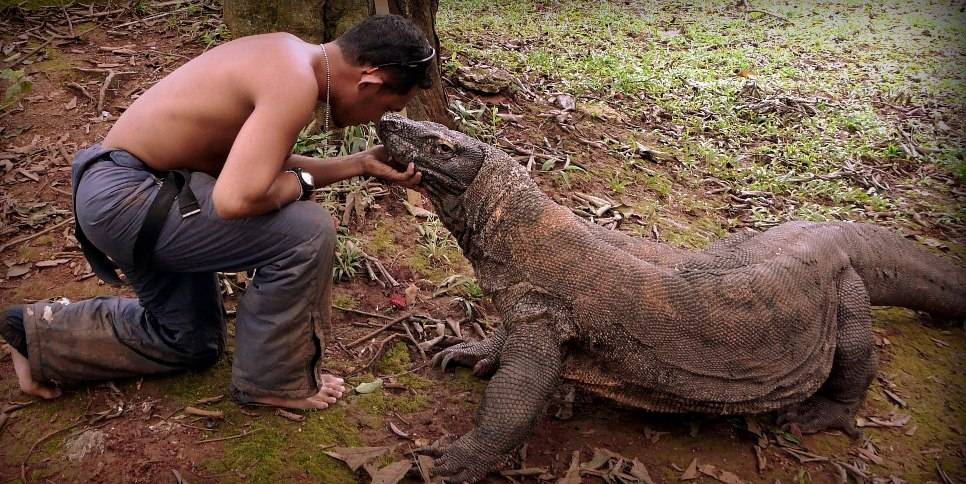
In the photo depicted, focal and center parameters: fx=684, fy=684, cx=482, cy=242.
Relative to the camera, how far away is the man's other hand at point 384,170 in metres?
3.48

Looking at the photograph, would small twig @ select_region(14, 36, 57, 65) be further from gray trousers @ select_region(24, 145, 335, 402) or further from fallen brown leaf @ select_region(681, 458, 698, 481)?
fallen brown leaf @ select_region(681, 458, 698, 481)

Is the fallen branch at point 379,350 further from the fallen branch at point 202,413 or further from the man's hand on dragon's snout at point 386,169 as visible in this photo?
the man's hand on dragon's snout at point 386,169

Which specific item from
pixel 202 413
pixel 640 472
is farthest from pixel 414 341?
pixel 640 472

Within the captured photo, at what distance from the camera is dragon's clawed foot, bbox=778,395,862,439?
409 centimetres

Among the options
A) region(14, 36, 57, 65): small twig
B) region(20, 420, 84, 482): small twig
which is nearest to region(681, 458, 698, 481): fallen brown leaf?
region(20, 420, 84, 482): small twig

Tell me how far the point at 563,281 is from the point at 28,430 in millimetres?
2646

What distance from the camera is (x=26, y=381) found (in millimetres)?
3311

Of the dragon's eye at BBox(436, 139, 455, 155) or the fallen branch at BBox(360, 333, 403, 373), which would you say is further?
the fallen branch at BBox(360, 333, 403, 373)

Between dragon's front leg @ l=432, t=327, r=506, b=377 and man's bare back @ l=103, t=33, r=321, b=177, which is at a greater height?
man's bare back @ l=103, t=33, r=321, b=177

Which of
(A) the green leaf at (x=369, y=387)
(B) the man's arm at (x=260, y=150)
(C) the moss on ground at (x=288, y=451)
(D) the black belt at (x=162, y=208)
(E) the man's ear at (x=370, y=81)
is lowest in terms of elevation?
(A) the green leaf at (x=369, y=387)

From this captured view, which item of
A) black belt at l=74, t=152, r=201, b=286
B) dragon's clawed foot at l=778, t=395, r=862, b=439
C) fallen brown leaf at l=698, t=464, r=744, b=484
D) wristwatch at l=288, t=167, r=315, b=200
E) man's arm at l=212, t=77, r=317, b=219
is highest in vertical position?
man's arm at l=212, t=77, r=317, b=219

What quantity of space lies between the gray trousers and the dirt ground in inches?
6.4

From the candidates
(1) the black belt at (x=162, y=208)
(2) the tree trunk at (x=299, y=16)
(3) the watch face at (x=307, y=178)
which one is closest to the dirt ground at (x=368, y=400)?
(1) the black belt at (x=162, y=208)

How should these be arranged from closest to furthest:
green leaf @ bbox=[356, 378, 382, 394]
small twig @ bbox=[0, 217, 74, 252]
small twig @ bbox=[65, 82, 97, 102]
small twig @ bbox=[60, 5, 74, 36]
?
green leaf @ bbox=[356, 378, 382, 394] < small twig @ bbox=[0, 217, 74, 252] < small twig @ bbox=[65, 82, 97, 102] < small twig @ bbox=[60, 5, 74, 36]
